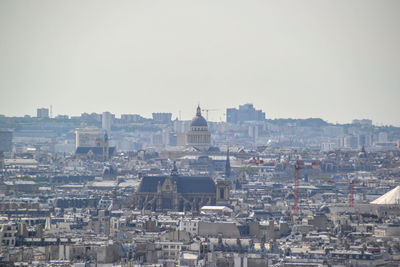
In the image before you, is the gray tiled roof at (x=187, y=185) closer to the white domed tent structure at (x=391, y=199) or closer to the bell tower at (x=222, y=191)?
the bell tower at (x=222, y=191)

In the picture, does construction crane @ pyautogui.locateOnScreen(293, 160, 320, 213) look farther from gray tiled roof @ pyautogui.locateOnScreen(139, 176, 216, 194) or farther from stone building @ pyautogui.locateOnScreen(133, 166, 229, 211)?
gray tiled roof @ pyautogui.locateOnScreen(139, 176, 216, 194)

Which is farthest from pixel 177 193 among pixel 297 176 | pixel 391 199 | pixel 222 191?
pixel 297 176

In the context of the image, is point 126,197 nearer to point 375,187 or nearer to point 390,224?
point 375,187

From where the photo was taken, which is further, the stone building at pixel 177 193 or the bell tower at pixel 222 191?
the bell tower at pixel 222 191

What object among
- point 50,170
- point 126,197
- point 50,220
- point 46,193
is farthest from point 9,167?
point 50,220

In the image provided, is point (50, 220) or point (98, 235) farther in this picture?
point (50, 220)

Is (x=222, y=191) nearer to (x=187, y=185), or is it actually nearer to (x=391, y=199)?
(x=187, y=185)

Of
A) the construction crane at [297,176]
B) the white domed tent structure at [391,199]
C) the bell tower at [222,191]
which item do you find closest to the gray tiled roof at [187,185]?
the bell tower at [222,191]

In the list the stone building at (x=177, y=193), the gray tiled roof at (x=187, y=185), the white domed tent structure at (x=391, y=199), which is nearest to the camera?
the white domed tent structure at (x=391, y=199)

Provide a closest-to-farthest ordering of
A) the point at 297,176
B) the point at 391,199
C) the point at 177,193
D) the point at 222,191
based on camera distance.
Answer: the point at 391,199 → the point at 222,191 → the point at 177,193 → the point at 297,176

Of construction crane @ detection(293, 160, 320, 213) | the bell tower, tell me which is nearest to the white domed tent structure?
construction crane @ detection(293, 160, 320, 213)

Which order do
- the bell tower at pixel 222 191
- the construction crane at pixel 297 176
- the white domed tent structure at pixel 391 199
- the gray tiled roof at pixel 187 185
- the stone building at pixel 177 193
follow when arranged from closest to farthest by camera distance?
the white domed tent structure at pixel 391 199, the construction crane at pixel 297 176, the stone building at pixel 177 193, the bell tower at pixel 222 191, the gray tiled roof at pixel 187 185
